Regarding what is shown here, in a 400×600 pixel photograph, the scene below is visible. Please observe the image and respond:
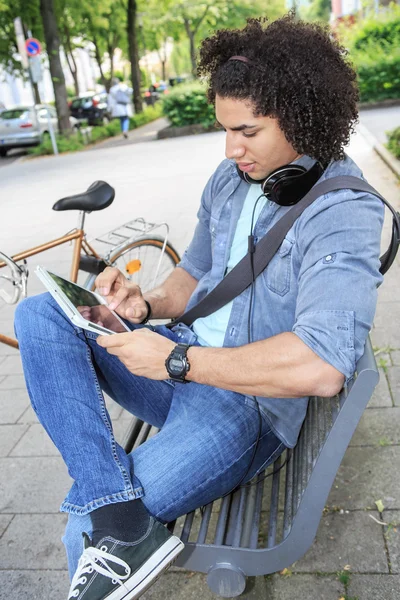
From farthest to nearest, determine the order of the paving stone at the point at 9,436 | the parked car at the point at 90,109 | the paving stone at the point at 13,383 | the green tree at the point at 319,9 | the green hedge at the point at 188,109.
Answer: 1. the green tree at the point at 319,9
2. the parked car at the point at 90,109
3. the green hedge at the point at 188,109
4. the paving stone at the point at 13,383
5. the paving stone at the point at 9,436

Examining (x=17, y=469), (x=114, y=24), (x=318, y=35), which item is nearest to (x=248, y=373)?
(x=318, y=35)

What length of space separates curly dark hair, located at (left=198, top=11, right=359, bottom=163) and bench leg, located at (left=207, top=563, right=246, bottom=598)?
4.06 ft

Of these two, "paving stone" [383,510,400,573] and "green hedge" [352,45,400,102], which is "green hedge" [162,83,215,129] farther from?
"paving stone" [383,510,400,573]

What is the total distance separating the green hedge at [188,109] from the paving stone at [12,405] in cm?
1425

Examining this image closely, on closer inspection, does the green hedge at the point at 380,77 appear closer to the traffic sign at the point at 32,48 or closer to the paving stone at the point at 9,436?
the traffic sign at the point at 32,48

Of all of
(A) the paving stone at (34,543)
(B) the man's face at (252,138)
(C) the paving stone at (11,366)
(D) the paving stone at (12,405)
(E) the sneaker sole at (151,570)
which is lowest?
(C) the paving stone at (11,366)

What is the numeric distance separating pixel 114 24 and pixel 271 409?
31.9 meters

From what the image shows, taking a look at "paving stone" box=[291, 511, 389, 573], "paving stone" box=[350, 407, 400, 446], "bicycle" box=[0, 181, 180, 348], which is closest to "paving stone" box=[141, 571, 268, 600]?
"paving stone" box=[291, 511, 389, 573]

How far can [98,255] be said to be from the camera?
401 centimetres

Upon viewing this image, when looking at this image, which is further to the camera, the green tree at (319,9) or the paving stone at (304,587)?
the green tree at (319,9)

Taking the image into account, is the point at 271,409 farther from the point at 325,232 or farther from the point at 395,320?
the point at 395,320

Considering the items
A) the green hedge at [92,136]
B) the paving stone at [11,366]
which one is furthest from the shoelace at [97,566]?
the green hedge at [92,136]

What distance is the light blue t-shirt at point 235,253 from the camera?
2.13m

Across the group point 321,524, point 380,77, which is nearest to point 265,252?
point 321,524
